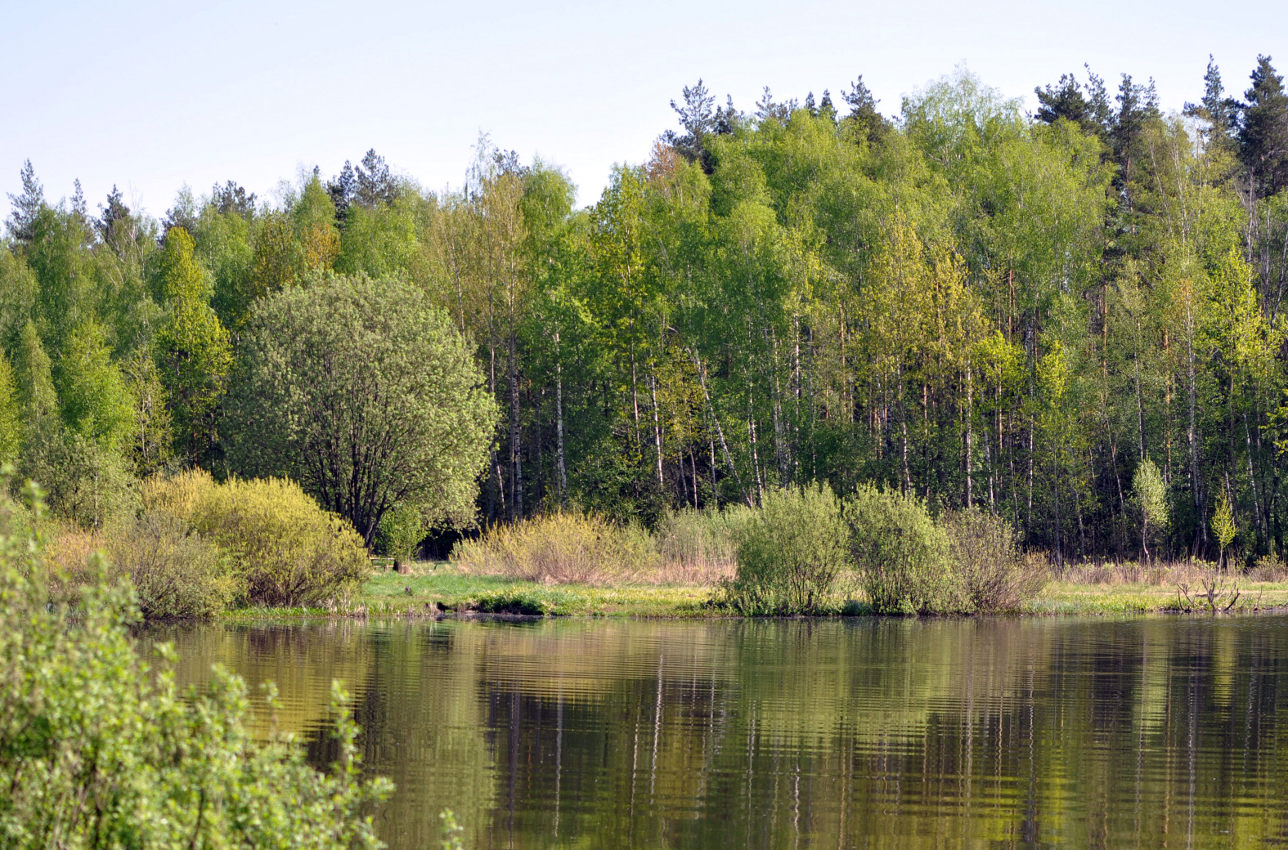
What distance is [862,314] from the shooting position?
195ft

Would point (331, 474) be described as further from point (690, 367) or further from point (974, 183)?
point (974, 183)

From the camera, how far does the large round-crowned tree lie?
48812 millimetres

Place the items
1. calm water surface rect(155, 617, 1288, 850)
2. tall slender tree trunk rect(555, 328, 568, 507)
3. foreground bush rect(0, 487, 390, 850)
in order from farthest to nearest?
tall slender tree trunk rect(555, 328, 568, 507) < calm water surface rect(155, 617, 1288, 850) < foreground bush rect(0, 487, 390, 850)

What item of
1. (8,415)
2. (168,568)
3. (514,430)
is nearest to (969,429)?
(514,430)

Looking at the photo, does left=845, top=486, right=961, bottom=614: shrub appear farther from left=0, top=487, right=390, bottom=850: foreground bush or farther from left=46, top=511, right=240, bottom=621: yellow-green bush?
left=0, top=487, right=390, bottom=850: foreground bush

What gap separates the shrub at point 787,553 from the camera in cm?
4188

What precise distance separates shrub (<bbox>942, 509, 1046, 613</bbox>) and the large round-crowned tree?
17873 mm

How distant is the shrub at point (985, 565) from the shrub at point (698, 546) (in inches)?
295

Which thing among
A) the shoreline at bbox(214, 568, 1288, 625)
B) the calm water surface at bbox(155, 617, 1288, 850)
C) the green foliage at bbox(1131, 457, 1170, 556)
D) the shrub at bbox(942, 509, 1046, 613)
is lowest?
the calm water surface at bbox(155, 617, 1288, 850)

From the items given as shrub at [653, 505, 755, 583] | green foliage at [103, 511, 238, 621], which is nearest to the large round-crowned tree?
shrub at [653, 505, 755, 583]

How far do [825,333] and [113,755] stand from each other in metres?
56.2

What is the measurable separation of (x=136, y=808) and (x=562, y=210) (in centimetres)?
6109

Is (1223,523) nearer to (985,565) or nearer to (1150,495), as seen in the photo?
(1150,495)

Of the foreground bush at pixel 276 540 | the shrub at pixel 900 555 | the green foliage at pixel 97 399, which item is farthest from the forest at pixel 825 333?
the shrub at pixel 900 555
